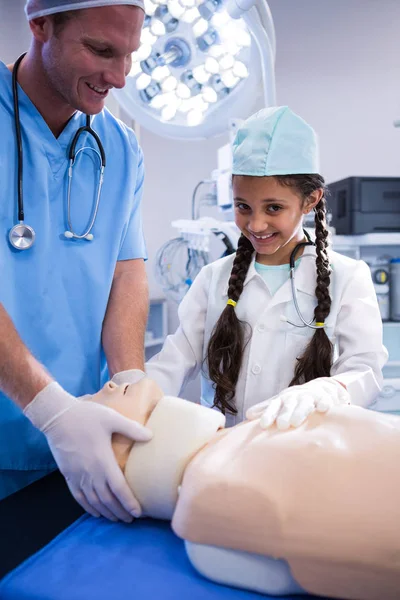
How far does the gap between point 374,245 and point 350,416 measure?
2001mm

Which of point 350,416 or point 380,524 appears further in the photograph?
point 350,416

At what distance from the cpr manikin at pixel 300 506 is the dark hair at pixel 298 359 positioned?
53 centimetres

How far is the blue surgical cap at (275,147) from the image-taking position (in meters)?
1.33

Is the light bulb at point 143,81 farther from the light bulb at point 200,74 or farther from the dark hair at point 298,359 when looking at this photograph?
the dark hair at point 298,359

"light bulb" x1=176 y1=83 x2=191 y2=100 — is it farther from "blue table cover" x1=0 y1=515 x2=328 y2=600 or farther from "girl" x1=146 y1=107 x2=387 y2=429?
"blue table cover" x1=0 y1=515 x2=328 y2=600


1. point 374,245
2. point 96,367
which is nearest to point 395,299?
point 374,245

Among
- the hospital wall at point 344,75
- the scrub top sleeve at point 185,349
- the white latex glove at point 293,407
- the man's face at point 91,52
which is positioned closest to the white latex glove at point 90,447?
the white latex glove at point 293,407

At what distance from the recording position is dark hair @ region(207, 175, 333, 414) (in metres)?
1.36

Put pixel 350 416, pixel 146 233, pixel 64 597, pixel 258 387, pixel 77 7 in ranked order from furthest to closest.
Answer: pixel 146 233
pixel 258 387
pixel 77 7
pixel 350 416
pixel 64 597

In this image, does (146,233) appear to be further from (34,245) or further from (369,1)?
(34,245)

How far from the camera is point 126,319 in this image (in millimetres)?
1308

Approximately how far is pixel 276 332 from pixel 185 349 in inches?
10.1

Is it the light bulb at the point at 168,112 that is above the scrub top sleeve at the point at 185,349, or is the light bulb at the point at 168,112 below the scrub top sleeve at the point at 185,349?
above

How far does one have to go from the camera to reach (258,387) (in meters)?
1.43
